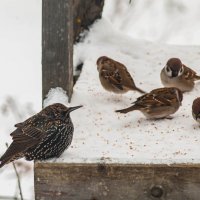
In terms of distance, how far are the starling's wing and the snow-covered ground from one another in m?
0.22

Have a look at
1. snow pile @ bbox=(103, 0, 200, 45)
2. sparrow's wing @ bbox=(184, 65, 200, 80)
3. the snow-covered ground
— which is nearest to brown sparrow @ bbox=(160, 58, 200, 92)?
sparrow's wing @ bbox=(184, 65, 200, 80)

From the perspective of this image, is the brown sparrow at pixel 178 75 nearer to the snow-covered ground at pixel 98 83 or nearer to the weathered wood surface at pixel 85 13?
the snow-covered ground at pixel 98 83

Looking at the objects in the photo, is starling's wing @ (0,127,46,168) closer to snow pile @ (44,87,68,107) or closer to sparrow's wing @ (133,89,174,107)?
snow pile @ (44,87,68,107)

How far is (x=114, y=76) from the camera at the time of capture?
23.7 ft

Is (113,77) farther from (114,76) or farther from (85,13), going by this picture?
(85,13)

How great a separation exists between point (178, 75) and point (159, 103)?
0.81 m

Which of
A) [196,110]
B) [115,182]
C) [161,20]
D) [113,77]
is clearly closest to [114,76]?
[113,77]

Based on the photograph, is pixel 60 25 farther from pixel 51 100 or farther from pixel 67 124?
pixel 67 124

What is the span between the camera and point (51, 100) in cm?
623

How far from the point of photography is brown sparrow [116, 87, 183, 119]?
6.27 meters

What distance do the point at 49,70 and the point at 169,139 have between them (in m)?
Answer: 1.30

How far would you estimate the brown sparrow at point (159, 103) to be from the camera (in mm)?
6266

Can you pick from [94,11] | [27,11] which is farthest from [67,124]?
[27,11]

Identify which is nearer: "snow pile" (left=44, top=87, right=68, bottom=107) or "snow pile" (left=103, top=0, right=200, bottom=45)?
"snow pile" (left=44, top=87, right=68, bottom=107)
